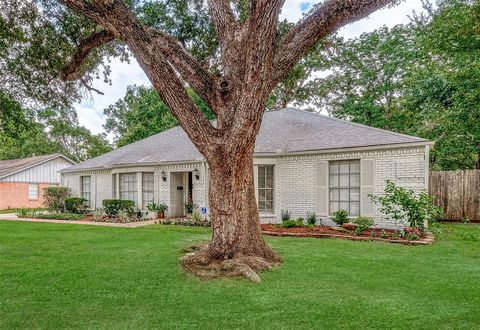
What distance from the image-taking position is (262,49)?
550cm

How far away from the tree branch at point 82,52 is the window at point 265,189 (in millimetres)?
6533

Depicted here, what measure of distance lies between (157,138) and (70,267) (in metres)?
12.8

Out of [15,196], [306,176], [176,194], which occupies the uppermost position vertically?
[306,176]

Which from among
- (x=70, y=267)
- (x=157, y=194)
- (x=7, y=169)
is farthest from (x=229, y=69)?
(x=7, y=169)

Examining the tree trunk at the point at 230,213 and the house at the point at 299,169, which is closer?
the tree trunk at the point at 230,213

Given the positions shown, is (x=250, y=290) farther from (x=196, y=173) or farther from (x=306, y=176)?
(x=196, y=173)

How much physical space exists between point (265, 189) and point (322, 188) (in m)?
2.08

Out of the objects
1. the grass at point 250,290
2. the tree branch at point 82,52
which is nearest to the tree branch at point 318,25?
the grass at point 250,290

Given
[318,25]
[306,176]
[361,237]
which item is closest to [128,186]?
[306,176]

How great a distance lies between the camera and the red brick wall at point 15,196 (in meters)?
24.2

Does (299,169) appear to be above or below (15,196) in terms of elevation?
above

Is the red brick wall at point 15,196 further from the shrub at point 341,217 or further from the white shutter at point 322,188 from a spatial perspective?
the shrub at point 341,217

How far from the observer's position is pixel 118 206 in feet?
48.3

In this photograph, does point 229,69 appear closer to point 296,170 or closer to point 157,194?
point 296,170
